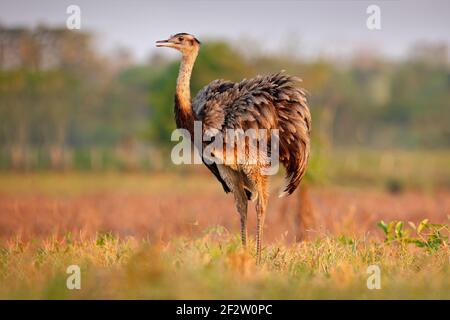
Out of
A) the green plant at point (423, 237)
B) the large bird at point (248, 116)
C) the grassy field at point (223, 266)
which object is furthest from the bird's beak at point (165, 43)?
the green plant at point (423, 237)

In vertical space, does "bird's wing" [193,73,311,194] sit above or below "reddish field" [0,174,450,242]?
above

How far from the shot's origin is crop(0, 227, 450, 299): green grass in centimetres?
654

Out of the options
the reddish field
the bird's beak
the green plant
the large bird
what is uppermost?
the bird's beak

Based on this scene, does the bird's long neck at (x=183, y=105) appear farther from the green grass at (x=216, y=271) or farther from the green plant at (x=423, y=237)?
the green plant at (x=423, y=237)

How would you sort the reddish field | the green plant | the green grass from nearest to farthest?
the green grass
the green plant
the reddish field

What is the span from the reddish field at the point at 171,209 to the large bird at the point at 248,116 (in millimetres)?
1360

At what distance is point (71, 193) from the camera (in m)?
30.6

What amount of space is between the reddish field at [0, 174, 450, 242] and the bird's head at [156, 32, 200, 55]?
2491 millimetres

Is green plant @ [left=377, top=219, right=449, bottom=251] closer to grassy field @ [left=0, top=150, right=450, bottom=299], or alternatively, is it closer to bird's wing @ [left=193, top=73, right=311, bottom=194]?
grassy field @ [left=0, top=150, right=450, bottom=299]

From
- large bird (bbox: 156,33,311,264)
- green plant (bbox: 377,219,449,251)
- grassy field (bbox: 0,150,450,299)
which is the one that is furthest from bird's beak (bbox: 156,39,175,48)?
green plant (bbox: 377,219,449,251)

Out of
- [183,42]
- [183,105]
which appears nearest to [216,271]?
[183,105]

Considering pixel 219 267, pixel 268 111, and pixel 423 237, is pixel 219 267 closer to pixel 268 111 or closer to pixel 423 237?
pixel 268 111

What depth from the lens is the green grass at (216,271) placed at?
654 centimetres

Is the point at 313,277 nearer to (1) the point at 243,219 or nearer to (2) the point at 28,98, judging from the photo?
(1) the point at 243,219
